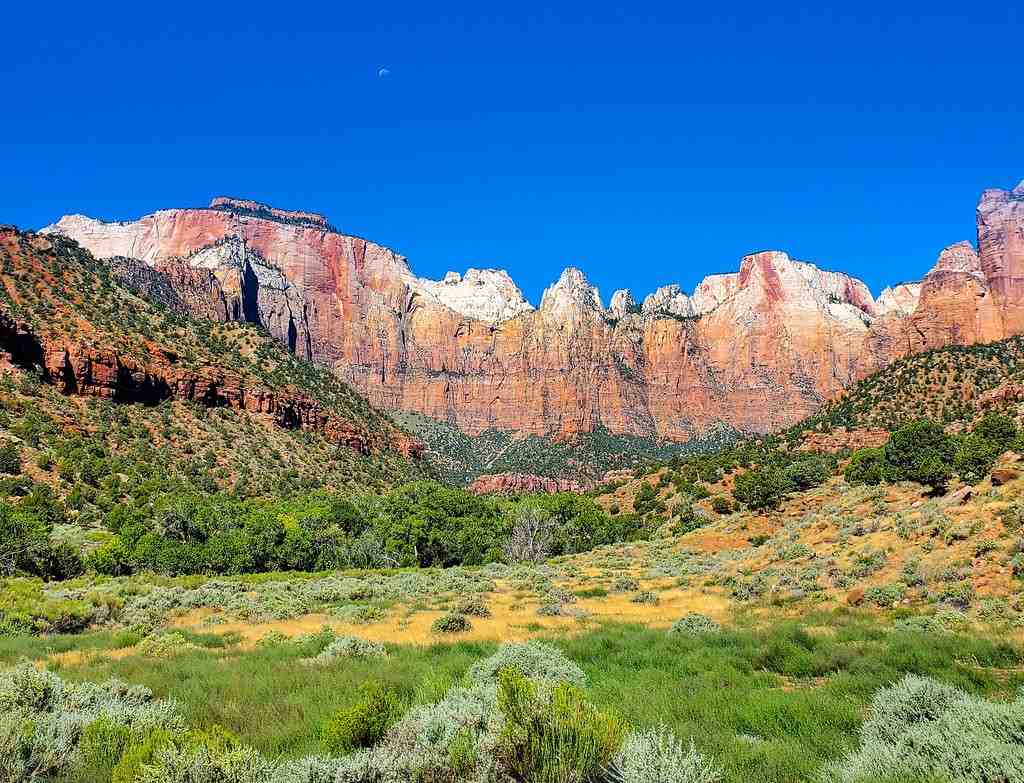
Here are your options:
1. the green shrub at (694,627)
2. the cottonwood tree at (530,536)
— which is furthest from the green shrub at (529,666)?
the cottonwood tree at (530,536)

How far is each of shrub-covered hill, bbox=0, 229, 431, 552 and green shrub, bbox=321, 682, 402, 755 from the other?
156 feet

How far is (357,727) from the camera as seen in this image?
602 centimetres

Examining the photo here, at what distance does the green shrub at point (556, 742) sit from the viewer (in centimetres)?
451

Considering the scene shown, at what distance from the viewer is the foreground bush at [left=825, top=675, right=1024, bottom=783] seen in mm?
4469

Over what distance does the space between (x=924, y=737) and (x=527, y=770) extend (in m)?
3.38

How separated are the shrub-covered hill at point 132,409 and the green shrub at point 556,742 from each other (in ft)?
164

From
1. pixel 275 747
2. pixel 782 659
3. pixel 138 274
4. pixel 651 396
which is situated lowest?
pixel 782 659

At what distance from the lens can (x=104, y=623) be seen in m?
18.3

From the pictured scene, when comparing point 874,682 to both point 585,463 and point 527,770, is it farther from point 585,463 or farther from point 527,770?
point 585,463

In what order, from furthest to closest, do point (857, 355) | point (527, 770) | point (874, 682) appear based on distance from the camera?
1. point (857, 355)
2. point (874, 682)
3. point (527, 770)

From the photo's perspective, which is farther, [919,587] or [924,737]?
[919,587]

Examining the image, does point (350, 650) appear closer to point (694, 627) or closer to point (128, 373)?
point (694, 627)

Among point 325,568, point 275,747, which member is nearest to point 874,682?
point 275,747

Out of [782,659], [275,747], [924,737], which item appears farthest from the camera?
[782,659]
